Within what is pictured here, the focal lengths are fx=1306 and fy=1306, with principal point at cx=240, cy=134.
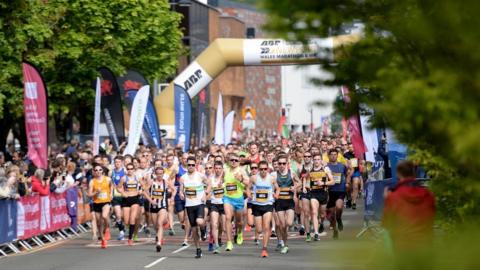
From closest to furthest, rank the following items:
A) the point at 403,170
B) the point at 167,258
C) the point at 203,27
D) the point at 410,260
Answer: the point at 410,260 < the point at 403,170 < the point at 167,258 < the point at 203,27

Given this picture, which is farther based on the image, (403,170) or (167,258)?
(167,258)

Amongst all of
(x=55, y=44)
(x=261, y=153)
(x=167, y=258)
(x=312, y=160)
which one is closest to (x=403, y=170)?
(x=167, y=258)

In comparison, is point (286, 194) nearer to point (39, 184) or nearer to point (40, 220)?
point (40, 220)

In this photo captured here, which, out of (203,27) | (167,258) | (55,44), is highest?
(203,27)

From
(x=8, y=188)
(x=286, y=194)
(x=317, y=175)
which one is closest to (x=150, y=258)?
(x=286, y=194)

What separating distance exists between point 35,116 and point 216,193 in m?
4.82

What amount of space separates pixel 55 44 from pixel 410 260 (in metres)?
35.3

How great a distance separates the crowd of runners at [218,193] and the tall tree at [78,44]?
7196 millimetres

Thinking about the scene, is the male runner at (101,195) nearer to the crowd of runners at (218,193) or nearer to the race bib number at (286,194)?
the crowd of runners at (218,193)

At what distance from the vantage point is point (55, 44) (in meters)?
39.6

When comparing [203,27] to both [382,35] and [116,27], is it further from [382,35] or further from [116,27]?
[382,35]

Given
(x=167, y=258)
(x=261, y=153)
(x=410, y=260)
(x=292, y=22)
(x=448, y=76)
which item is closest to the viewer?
(x=410, y=260)

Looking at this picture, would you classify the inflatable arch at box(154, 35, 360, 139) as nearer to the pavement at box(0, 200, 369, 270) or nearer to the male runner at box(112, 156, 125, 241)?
the male runner at box(112, 156, 125, 241)

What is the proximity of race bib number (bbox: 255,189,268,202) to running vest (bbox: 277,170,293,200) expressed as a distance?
2.58 feet
